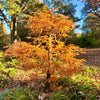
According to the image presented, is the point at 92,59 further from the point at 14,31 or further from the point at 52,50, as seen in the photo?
the point at 14,31

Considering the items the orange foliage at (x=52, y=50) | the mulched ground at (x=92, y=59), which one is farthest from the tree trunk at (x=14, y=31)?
the orange foliage at (x=52, y=50)

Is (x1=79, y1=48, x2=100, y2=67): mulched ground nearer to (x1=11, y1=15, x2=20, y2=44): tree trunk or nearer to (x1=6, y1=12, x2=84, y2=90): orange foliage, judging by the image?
(x1=6, y1=12, x2=84, y2=90): orange foliage

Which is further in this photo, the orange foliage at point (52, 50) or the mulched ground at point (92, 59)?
the mulched ground at point (92, 59)

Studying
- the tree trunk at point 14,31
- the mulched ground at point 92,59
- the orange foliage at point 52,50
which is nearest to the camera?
the orange foliage at point 52,50

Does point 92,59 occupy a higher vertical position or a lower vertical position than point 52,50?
lower

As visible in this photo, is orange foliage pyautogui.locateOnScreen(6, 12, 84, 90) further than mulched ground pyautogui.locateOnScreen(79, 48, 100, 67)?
No

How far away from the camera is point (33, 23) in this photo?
304 centimetres

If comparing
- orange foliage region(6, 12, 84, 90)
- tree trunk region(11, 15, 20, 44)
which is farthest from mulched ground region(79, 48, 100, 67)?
tree trunk region(11, 15, 20, 44)

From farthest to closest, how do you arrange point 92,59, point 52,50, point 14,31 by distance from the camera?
1. point 14,31
2. point 92,59
3. point 52,50

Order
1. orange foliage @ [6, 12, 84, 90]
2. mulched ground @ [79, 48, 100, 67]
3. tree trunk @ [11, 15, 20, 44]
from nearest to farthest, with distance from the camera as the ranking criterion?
orange foliage @ [6, 12, 84, 90]
mulched ground @ [79, 48, 100, 67]
tree trunk @ [11, 15, 20, 44]

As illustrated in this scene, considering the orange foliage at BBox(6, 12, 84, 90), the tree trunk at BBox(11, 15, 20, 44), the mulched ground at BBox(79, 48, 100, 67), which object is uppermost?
the tree trunk at BBox(11, 15, 20, 44)

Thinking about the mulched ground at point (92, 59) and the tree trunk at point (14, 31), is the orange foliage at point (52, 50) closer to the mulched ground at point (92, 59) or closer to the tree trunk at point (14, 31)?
the mulched ground at point (92, 59)

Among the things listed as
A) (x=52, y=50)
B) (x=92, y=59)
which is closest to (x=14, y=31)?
(x=92, y=59)

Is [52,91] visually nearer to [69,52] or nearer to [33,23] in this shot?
[69,52]
